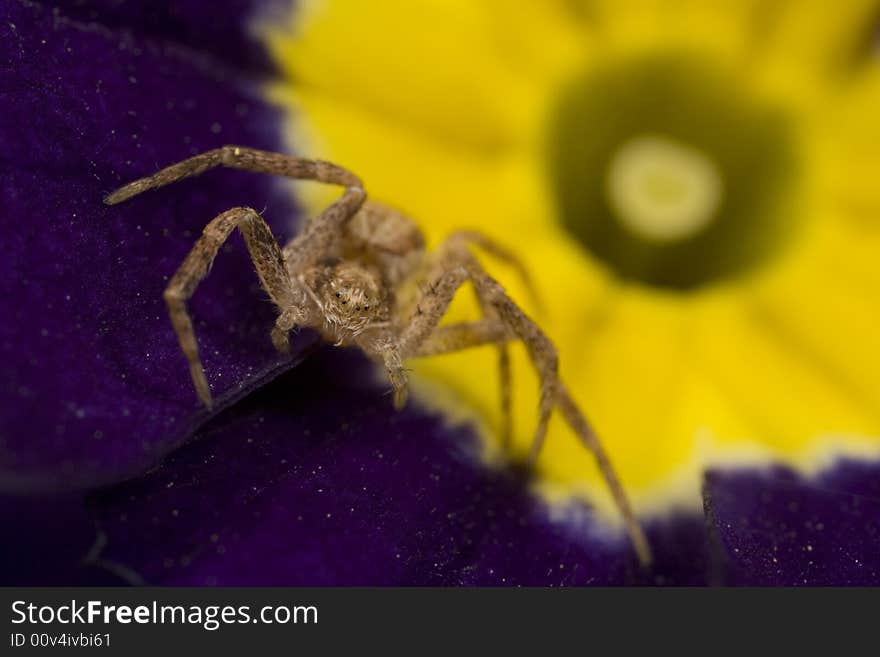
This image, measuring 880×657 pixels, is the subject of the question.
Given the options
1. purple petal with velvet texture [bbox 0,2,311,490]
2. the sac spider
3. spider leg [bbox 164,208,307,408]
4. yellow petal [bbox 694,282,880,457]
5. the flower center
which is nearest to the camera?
purple petal with velvet texture [bbox 0,2,311,490]

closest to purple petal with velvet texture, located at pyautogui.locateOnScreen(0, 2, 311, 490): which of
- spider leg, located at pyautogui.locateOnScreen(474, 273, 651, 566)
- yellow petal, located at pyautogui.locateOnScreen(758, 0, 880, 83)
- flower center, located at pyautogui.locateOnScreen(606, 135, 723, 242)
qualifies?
spider leg, located at pyautogui.locateOnScreen(474, 273, 651, 566)

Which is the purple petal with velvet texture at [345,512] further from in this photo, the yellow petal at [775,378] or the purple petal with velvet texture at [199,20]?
the purple petal with velvet texture at [199,20]

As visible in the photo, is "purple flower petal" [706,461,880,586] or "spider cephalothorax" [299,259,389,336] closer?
"purple flower petal" [706,461,880,586]

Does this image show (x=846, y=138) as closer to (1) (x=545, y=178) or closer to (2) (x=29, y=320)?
(1) (x=545, y=178)

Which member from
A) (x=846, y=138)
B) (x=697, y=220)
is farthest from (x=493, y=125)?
(x=846, y=138)

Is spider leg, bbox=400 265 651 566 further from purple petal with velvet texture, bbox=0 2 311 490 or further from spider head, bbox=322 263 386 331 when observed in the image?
purple petal with velvet texture, bbox=0 2 311 490

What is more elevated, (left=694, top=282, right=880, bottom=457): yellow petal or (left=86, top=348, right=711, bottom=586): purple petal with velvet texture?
(left=694, top=282, right=880, bottom=457): yellow petal

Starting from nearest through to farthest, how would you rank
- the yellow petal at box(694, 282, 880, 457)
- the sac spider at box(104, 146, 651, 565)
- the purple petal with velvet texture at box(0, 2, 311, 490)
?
the purple petal with velvet texture at box(0, 2, 311, 490), the sac spider at box(104, 146, 651, 565), the yellow petal at box(694, 282, 880, 457)
